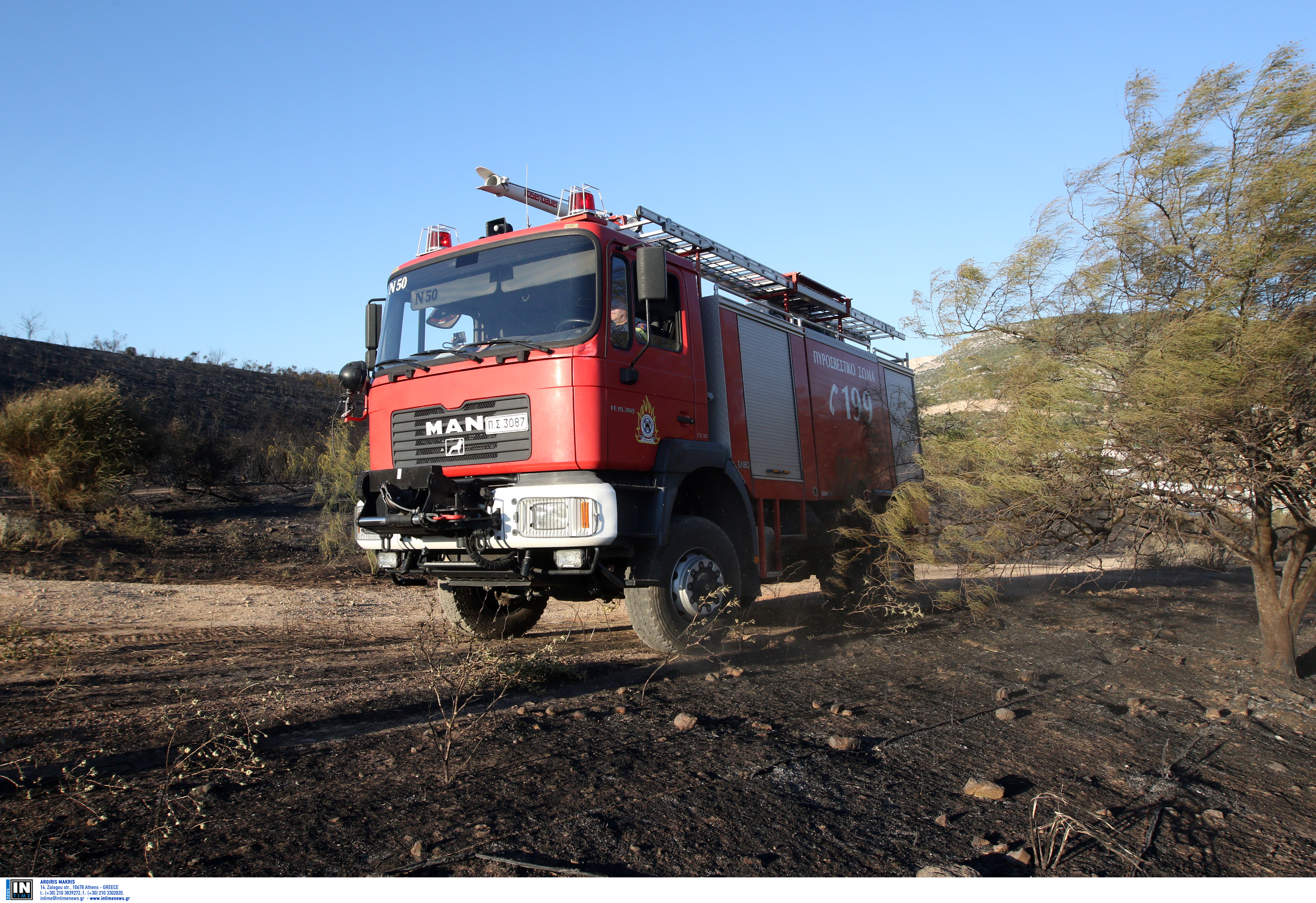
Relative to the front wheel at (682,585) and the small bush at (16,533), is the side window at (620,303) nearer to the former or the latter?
the front wheel at (682,585)

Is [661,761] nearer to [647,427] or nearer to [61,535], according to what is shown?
[647,427]

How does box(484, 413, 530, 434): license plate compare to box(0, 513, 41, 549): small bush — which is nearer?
box(484, 413, 530, 434): license plate

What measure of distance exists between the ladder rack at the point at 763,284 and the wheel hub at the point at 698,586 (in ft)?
8.18

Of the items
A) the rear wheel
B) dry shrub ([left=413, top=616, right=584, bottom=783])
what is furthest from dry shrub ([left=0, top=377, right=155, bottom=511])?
dry shrub ([left=413, top=616, right=584, bottom=783])

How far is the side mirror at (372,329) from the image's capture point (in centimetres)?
711

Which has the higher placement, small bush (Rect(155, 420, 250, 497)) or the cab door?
small bush (Rect(155, 420, 250, 497))

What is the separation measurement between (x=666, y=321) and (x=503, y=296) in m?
1.30

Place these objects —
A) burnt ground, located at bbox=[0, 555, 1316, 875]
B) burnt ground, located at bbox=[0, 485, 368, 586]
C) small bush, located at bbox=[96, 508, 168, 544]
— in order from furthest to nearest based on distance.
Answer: small bush, located at bbox=[96, 508, 168, 544] → burnt ground, located at bbox=[0, 485, 368, 586] → burnt ground, located at bbox=[0, 555, 1316, 875]

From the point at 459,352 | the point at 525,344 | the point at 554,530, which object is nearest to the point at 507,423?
the point at 525,344

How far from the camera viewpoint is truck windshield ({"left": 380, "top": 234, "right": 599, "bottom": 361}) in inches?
235

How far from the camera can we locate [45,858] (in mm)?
2518

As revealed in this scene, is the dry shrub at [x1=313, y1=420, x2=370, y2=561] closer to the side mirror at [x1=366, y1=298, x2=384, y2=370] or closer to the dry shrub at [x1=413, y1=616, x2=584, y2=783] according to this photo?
the side mirror at [x1=366, y1=298, x2=384, y2=370]

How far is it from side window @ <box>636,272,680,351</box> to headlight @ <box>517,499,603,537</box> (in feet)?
4.77

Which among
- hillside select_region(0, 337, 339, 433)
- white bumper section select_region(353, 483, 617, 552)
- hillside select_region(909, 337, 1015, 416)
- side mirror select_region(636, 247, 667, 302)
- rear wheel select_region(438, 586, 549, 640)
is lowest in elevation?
rear wheel select_region(438, 586, 549, 640)
